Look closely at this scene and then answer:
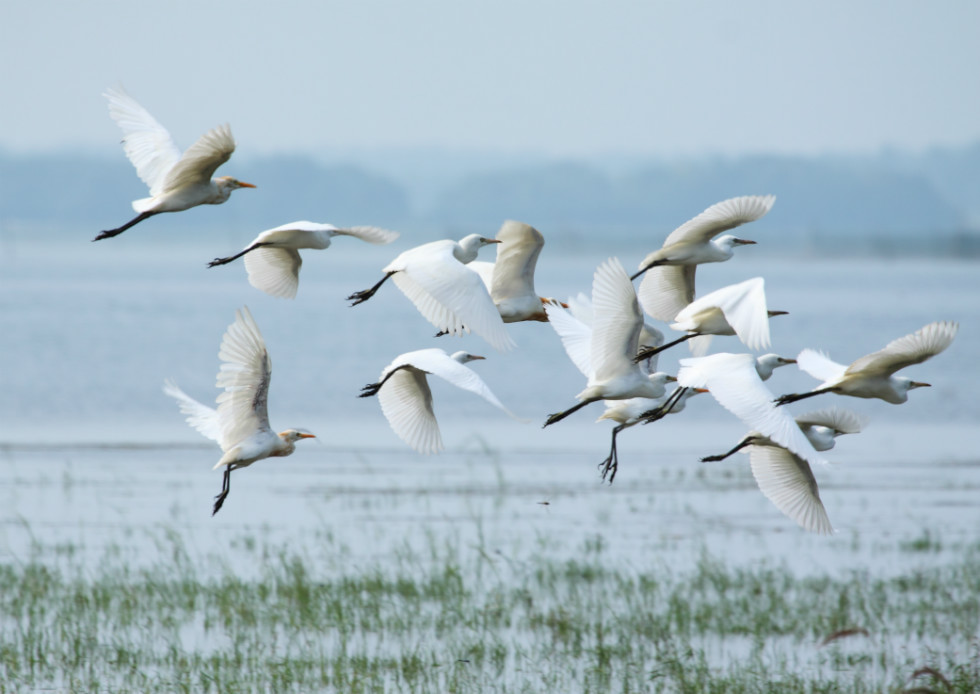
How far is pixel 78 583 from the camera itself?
12078 mm

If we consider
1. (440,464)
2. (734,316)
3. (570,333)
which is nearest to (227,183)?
(570,333)

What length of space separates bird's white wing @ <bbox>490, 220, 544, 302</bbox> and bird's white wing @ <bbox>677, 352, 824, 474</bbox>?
109 centimetres

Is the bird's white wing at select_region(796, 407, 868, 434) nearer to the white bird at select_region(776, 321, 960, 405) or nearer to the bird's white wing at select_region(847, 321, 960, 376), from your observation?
the white bird at select_region(776, 321, 960, 405)

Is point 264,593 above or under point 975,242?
under

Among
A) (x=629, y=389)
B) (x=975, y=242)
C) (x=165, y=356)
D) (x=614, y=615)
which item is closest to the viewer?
(x=629, y=389)

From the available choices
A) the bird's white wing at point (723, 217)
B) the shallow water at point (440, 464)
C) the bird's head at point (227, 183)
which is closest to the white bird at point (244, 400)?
the bird's head at point (227, 183)

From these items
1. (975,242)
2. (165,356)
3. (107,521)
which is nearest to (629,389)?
Answer: (107,521)

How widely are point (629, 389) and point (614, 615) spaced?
18.3 feet

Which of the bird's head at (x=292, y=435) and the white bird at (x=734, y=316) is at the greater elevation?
the white bird at (x=734, y=316)

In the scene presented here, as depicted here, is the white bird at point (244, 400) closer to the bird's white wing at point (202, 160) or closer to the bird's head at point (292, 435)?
the bird's head at point (292, 435)

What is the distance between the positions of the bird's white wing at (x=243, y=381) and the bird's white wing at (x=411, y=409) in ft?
2.22

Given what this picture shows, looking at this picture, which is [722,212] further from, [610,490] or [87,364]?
[87,364]

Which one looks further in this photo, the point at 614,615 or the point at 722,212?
the point at 614,615

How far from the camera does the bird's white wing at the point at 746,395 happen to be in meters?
5.28
